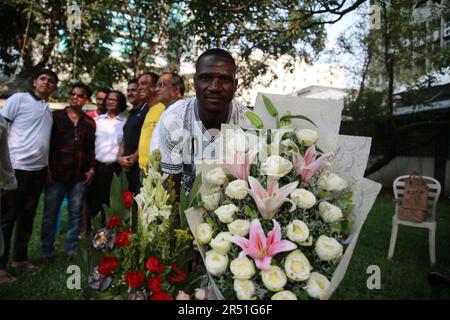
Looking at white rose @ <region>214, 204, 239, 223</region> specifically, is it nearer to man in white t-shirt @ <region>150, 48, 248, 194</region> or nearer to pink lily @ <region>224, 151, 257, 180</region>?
pink lily @ <region>224, 151, 257, 180</region>

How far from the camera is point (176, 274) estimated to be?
121cm

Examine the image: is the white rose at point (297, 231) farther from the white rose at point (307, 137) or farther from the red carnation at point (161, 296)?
the red carnation at point (161, 296)

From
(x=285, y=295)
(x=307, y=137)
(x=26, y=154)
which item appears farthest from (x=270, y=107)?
(x=26, y=154)

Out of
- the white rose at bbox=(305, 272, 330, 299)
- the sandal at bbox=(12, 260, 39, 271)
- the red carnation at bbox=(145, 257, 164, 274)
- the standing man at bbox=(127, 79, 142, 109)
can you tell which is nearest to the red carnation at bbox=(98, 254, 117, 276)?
the red carnation at bbox=(145, 257, 164, 274)

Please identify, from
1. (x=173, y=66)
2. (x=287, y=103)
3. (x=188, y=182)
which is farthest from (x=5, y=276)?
(x=173, y=66)

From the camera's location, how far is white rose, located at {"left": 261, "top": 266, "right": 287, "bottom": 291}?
109 cm

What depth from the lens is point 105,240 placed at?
1250mm

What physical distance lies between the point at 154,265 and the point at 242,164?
0.43 metres

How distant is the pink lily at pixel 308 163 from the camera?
Result: 1240mm

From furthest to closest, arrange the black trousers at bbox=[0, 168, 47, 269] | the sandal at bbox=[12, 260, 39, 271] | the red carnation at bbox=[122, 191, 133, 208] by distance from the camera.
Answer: the sandal at bbox=[12, 260, 39, 271], the black trousers at bbox=[0, 168, 47, 269], the red carnation at bbox=[122, 191, 133, 208]

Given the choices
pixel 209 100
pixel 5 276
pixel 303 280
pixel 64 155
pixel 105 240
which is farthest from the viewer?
pixel 64 155

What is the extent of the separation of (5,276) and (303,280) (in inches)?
134

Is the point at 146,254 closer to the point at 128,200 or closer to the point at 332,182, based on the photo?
the point at 128,200
